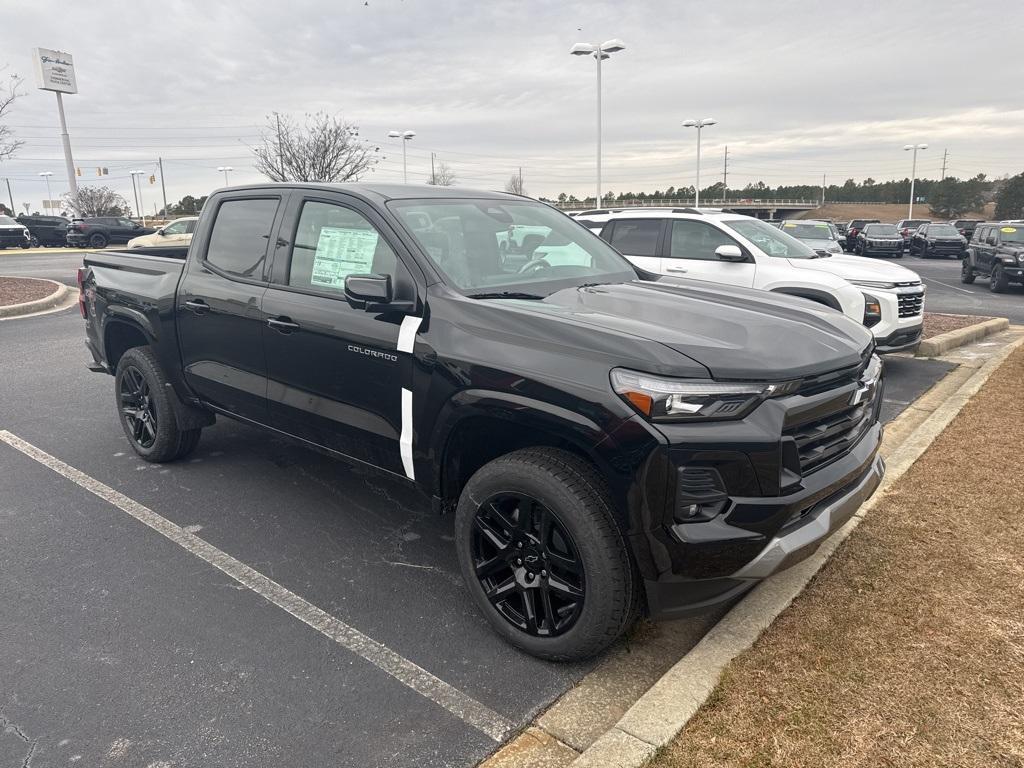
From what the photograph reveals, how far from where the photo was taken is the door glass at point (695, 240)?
8.44 m

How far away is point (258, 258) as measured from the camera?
4133mm

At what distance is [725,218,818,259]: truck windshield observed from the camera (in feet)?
27.5

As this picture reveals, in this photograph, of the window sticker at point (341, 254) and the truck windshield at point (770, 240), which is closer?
the window sticker at point (341, 254)

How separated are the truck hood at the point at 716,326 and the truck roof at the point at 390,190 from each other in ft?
3.08

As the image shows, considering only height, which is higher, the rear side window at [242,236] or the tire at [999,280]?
the rear side window at [242,236]

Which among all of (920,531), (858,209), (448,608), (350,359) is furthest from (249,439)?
(858,209)

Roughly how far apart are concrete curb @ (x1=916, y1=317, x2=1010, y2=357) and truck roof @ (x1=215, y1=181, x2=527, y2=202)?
21.6 ft

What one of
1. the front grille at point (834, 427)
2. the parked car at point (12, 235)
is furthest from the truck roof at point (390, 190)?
the parked car at point (12, 235)

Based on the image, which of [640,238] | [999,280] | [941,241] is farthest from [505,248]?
[941,241]

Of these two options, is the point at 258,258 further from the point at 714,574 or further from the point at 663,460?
the point at 714,574

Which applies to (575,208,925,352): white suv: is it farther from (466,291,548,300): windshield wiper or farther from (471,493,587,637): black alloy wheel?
(471,493,587,637): black alloy wheel

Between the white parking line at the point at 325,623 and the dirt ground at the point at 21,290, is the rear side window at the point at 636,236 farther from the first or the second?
the dirt ground at the point at 21,290

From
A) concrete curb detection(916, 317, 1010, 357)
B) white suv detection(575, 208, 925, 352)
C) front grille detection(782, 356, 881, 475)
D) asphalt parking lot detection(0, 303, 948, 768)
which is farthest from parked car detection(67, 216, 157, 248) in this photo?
front grille detection(782, 356, 881, 475)

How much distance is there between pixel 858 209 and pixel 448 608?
373 feet
